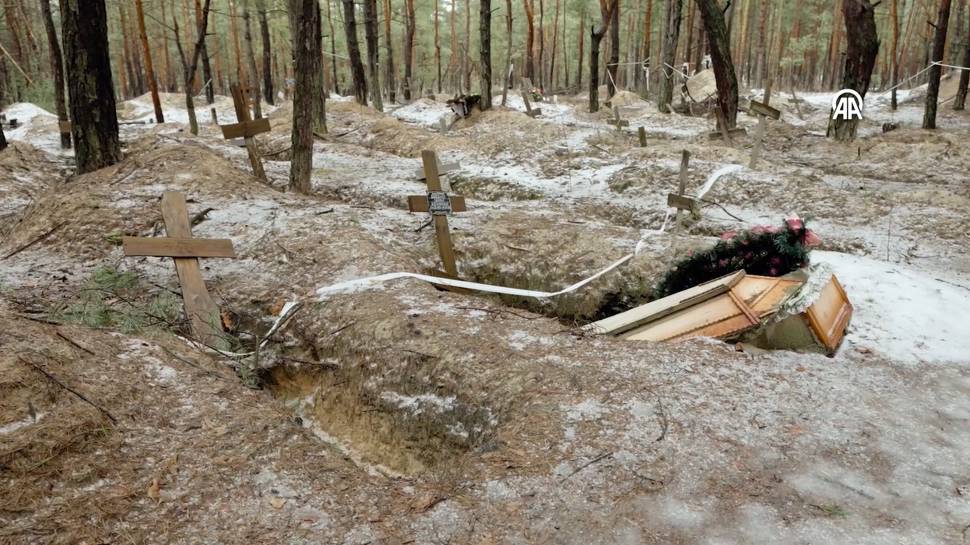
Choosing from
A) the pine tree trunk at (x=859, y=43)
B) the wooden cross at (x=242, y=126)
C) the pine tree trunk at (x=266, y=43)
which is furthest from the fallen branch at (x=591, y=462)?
the pine tree trunk at (x=266, y=43)

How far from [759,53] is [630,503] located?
33506 millimetres

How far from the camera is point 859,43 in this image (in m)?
12.1

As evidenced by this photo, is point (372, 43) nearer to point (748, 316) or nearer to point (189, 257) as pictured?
point (189, 257)

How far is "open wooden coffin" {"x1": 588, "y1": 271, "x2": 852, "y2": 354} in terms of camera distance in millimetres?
4621

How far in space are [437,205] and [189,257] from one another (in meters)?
2.48

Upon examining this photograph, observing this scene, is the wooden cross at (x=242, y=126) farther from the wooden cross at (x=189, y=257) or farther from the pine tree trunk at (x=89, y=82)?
the wooden cross at (x=189, y=257)

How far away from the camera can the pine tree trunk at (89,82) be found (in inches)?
316

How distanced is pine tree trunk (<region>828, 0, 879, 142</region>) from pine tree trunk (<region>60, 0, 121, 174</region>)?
538 inches

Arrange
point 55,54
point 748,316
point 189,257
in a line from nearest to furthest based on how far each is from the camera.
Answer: point 748,316, point 189,257, point 55,54

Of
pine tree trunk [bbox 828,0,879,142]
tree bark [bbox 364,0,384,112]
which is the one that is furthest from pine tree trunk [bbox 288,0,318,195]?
tree bark [bbox 364,0,384,112]

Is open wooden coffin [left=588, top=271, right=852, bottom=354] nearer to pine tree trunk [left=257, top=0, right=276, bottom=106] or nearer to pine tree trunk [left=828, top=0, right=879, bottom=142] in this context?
pine tree trunk [left=828, top=0, right=879, bottom=142]

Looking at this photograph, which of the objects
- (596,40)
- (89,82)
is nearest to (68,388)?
(89,82)

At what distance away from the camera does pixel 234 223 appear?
290 inches

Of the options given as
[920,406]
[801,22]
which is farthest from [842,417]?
[801,22]
